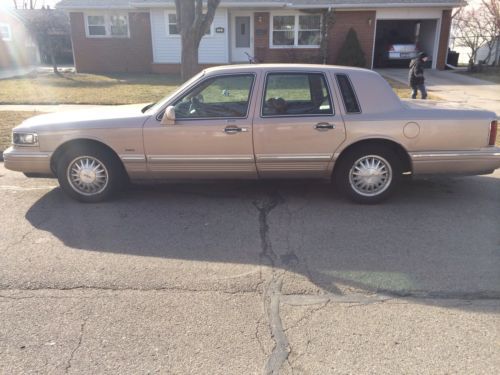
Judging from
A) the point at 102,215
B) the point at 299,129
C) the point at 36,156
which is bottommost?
the point at 102,215

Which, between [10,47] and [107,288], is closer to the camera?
[107,288]

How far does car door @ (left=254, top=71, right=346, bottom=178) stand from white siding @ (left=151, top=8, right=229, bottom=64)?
17.3 metres

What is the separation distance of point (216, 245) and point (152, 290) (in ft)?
3.00

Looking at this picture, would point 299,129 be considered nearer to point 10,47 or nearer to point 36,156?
point 36,156

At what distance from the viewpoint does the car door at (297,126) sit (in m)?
4.96

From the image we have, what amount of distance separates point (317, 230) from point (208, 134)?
5.27ft

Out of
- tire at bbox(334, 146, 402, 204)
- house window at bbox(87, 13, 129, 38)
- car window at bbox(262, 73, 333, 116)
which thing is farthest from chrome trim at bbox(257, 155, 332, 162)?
house window at bbox(87, 13, 129, 38)

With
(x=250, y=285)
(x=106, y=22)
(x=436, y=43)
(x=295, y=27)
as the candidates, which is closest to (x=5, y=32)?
(x=106, y=22)

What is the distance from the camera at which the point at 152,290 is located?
3.45 m

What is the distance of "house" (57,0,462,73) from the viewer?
20891 millimetres

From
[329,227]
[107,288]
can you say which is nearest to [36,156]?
[107,288]

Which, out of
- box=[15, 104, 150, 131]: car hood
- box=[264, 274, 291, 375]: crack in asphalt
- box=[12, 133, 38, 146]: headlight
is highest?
box=[15, 104, 150, 131]: car hood

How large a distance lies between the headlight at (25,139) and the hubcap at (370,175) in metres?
3.68

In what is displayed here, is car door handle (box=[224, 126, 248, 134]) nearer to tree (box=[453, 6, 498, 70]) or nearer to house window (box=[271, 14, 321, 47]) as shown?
house window (box=[271, 14, 321, 47])
